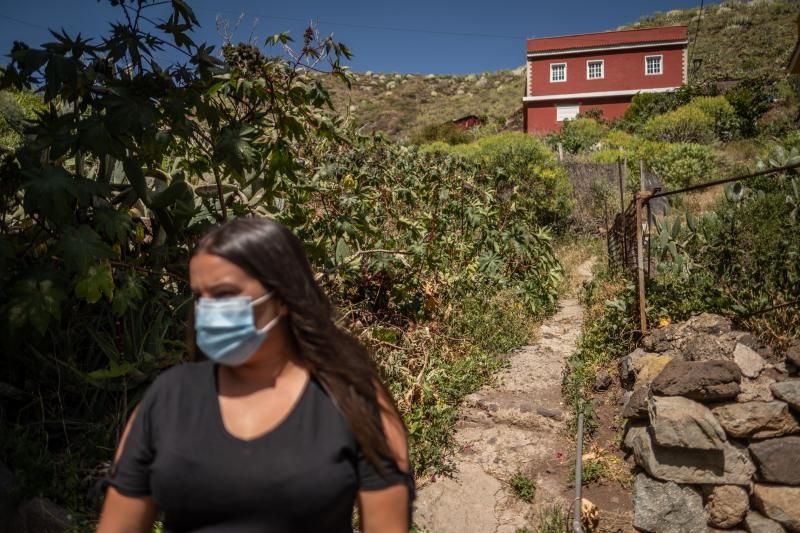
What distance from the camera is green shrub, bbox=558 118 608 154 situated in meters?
22.7

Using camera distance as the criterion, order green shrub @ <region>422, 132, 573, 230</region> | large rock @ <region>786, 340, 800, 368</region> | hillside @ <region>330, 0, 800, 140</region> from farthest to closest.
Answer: hillside @ <region>330, 0, 800, 140</region>, green shrub @ <region>422, 132, 573, 230</region>, large rock @ <region>786, 340, 800, 368</region>

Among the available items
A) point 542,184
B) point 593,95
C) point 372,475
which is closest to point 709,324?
point 372,475

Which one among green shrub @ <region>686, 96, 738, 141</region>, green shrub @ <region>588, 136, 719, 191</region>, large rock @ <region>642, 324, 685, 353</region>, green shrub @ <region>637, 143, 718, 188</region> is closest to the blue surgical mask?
large rock @ <region>642, 324, 685, 353</region>

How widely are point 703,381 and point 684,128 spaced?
18.9m

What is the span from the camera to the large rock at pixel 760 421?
3.38 meters

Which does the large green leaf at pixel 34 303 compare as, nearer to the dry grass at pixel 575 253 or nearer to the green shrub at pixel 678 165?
the dry grass at pixel 575 253

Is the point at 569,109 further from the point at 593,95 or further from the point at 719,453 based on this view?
the point at 719,453

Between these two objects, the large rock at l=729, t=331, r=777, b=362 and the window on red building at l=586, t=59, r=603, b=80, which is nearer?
the large rock at l=729, t=331, r=777, b=362

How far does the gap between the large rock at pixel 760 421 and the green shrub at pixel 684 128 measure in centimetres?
1815

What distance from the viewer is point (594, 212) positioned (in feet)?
40.3

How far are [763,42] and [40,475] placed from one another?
149 feet

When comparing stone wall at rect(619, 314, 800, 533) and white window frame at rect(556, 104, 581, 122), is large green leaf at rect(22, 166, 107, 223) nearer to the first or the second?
stone wall at rect(619, 314, 800, 533)

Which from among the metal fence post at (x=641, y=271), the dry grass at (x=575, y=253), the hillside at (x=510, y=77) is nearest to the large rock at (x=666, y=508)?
the metal fence post at (x=641, y=271)

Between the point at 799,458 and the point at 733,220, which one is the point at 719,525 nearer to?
the point at 799,458
